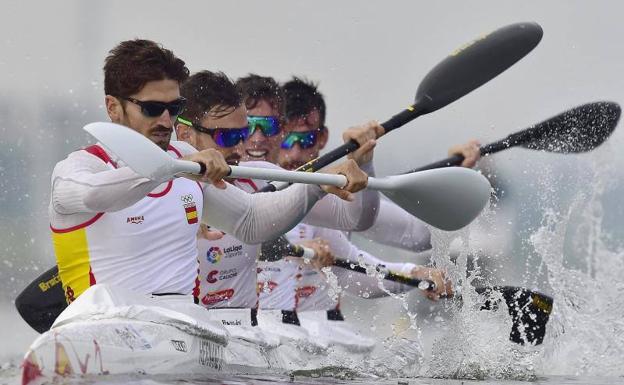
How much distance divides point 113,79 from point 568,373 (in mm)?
2814

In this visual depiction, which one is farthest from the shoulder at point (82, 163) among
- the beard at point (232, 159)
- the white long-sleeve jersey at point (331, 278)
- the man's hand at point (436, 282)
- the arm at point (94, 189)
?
the man's hand at point (436, 282)

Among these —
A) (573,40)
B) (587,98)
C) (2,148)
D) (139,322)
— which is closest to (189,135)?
(139,322)

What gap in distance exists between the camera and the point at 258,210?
18.8 ft

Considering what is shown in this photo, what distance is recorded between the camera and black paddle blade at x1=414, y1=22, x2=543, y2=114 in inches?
274

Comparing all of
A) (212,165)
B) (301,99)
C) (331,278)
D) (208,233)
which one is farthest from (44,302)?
(301,99)

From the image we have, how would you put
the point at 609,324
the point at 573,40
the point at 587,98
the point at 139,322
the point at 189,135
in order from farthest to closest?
the point at 573,40, the point at 587,98, the point at 609,324, the point at 189,135, the point at 139,322

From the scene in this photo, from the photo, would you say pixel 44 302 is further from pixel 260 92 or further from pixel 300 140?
pixel 300 140

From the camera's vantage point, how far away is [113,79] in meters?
5.19

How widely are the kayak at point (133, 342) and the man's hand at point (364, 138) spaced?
102 cm

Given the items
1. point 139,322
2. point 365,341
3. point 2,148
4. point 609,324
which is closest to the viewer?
point 139,322

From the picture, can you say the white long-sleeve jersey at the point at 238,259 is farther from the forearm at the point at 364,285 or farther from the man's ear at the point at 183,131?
the forearm at the point at 364,285

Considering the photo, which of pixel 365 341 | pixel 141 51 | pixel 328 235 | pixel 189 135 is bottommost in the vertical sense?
pixel 365 341

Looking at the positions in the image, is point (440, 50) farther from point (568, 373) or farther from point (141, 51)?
point (141, 51)

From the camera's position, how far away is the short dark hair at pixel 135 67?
5152mm
